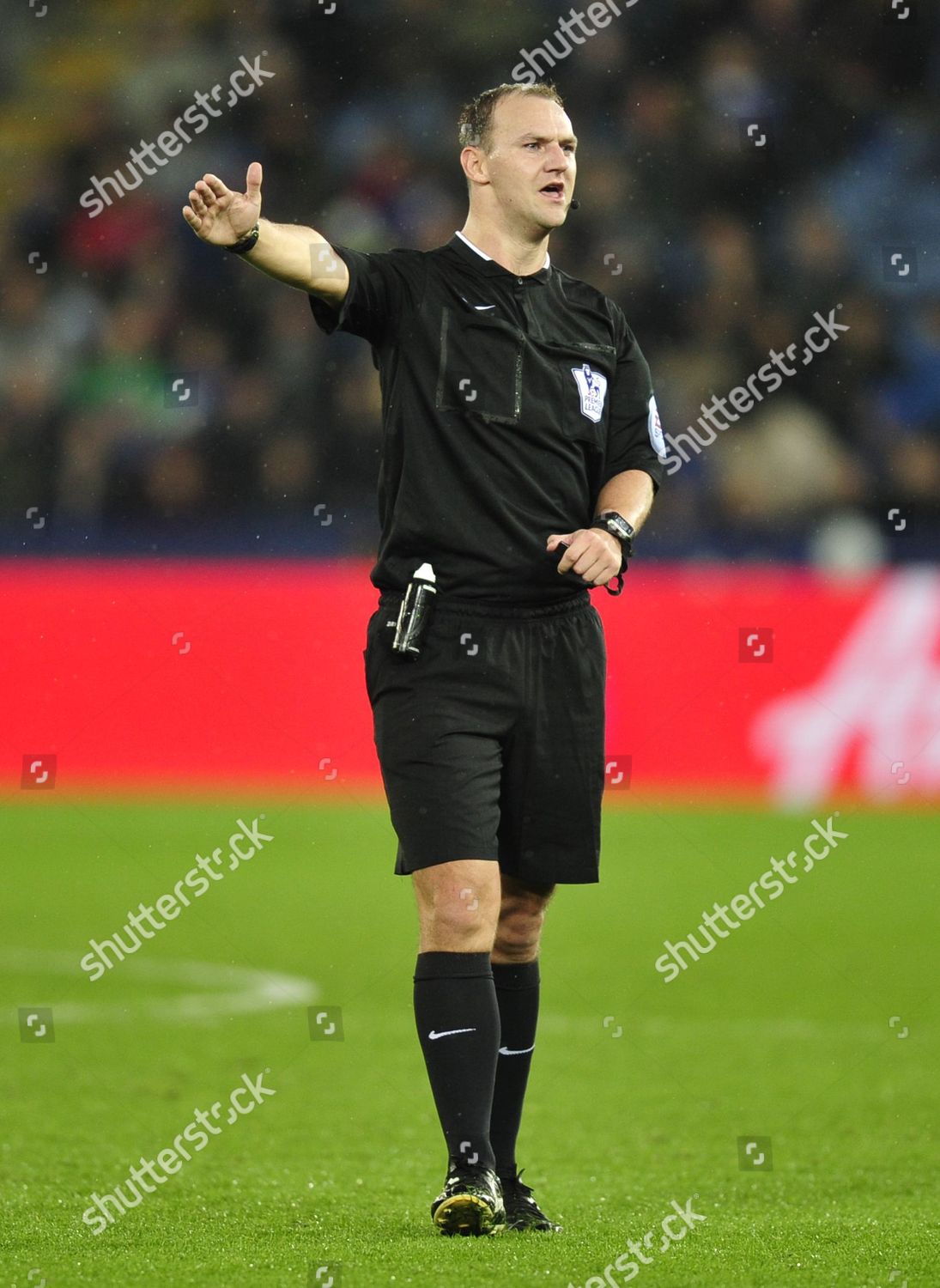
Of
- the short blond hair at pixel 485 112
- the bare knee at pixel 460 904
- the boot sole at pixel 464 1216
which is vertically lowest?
the boot sole at pixel 464 1216

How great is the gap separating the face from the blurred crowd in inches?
311

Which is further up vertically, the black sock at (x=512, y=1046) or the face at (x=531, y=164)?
the face at (x=531, y=164)

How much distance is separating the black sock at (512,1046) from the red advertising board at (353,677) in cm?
685

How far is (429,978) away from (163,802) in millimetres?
7884

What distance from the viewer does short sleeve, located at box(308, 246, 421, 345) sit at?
405 cm

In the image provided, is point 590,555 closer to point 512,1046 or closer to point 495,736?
point 495,736

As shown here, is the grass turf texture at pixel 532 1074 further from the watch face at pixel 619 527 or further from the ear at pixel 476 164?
the ear at pixel 476 164

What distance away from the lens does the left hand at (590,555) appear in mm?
3941

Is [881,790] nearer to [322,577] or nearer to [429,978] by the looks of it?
[322,577]

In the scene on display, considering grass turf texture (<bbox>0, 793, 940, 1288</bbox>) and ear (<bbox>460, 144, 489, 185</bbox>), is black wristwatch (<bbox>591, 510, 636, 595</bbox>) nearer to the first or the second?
ear (<bbox>460, 144, 489, 185</bbox>)

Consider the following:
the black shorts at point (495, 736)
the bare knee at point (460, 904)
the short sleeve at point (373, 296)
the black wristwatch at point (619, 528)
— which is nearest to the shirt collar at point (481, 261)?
the short sleeve at point (373, 296)

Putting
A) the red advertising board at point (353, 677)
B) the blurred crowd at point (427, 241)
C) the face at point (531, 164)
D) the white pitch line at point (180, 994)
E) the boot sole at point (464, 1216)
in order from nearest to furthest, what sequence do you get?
the boot sole at point (464, 1216)
the face at point (531, 164)
the white pitch line at point (180, 994)
the red advertising board at point (353, 677)
the blurred crowd at point (427, 241)

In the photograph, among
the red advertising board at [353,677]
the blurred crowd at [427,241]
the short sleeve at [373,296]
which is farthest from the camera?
the blurred crowd at [427,241]

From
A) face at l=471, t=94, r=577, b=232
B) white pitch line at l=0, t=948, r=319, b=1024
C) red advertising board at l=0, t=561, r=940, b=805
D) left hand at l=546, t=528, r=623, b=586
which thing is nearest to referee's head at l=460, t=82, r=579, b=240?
face at l=471, t=94, r=577, b=232
